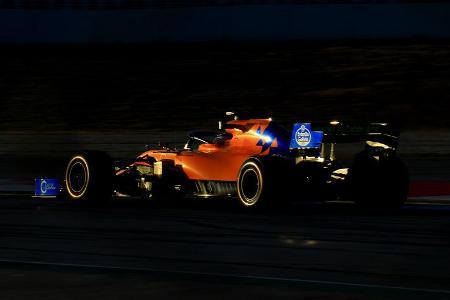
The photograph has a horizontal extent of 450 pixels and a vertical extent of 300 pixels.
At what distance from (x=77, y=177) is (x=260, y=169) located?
3.22 m

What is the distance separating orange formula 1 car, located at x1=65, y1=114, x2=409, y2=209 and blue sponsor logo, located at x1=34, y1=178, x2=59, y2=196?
1077mm

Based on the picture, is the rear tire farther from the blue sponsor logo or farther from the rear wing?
the rear wing

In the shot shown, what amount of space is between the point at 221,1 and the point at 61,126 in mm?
6308

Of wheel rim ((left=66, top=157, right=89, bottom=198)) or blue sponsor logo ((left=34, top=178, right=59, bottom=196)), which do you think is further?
blue sponsor logo ((left=34, top=178, right=59, bottom=196))

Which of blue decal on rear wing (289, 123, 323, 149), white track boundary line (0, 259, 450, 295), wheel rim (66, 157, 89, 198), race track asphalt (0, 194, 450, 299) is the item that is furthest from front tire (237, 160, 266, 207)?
white track boundary line (0, 259, 450, 295)

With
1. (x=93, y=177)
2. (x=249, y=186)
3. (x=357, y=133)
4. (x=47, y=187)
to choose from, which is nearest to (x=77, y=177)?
(x=93, y=177)

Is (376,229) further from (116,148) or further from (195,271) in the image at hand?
(116,148)

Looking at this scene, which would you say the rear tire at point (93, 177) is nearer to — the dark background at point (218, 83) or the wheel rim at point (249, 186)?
the wheel rim at point (249, 186)

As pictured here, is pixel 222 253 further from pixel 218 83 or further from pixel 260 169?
pixel 218 83

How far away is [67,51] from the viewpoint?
3294cm

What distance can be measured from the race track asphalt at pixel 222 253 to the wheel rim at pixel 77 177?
1.71 ft

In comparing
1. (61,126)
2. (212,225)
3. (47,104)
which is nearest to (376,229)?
(212,225)

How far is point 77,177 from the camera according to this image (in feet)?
49.9

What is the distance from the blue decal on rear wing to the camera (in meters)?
13.6
